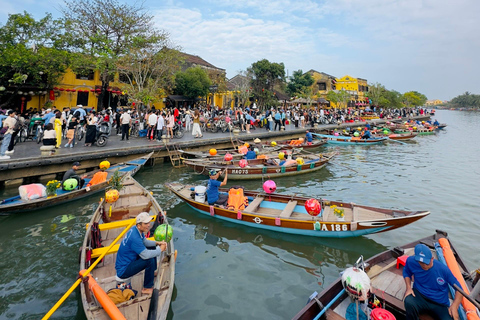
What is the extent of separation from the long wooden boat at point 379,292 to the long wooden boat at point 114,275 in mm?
2044

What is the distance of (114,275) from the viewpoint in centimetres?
478

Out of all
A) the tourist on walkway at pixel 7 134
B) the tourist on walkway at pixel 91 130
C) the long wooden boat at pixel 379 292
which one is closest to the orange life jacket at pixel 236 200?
the long wooden boat at pixel 379 292

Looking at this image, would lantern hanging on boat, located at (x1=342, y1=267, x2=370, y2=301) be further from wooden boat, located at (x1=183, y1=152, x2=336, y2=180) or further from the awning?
the awning

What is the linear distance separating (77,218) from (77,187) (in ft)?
4.35

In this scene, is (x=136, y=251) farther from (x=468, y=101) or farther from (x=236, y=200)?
(x=468, y=101)

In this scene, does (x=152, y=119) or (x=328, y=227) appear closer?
(x=328, y=227)

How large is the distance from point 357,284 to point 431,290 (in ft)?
3.30

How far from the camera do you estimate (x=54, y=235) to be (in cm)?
743

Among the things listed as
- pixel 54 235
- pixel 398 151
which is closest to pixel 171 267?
pixel 54 235

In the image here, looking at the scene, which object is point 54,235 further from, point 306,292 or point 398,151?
point 398,151

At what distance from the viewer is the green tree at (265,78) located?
121 feet

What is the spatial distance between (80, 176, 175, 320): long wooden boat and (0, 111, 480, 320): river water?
805 millimetres

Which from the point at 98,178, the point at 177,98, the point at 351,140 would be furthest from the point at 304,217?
the point at 177,98

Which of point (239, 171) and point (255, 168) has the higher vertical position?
point (255, 168)
